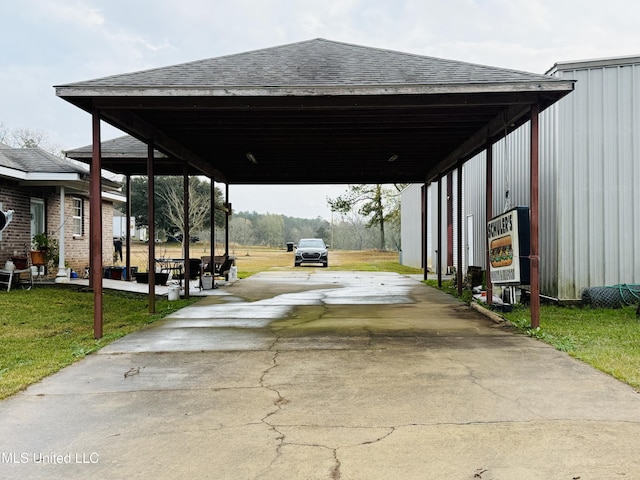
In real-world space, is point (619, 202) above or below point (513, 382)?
above

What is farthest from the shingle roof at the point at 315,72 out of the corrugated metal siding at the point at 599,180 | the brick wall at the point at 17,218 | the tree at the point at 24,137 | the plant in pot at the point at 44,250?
the tree at the point at 24,137

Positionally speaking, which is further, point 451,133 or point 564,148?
point 451,133

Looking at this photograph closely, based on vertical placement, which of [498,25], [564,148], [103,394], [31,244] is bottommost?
[103,394]

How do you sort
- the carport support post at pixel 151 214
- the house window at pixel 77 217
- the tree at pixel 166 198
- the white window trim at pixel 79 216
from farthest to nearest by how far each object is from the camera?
1. the tree at pixel 166 198
2. the house window at pixel 77 217
3. the white window trim at pixel 79 216
4. the carport support post at pixel 151 214

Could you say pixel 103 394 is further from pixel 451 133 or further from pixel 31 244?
pixel 31 244

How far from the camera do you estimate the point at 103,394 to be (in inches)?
180

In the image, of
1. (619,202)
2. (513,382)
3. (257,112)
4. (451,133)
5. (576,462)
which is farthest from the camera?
(451,133)

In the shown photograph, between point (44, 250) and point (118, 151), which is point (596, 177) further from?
point (44, 250)

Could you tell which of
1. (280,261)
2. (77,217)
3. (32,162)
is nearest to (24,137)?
(280,261)

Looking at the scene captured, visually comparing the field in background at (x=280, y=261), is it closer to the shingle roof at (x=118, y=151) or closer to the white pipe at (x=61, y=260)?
the white pipe at (x=61, y=260)

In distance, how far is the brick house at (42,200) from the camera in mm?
13469

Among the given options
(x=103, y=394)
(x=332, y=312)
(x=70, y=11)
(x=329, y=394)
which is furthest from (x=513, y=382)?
(x=70, y=11)

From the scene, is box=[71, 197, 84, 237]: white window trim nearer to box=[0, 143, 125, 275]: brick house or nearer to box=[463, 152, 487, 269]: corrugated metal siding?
box=[0, 143, 125, 275]: brick house

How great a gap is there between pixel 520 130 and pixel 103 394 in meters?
9.39
